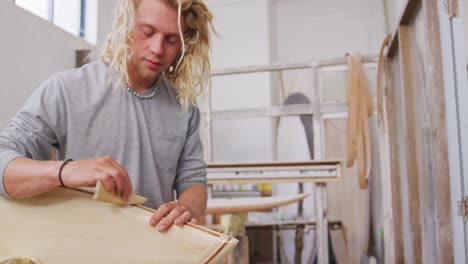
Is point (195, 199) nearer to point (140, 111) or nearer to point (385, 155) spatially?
point (140, 111)

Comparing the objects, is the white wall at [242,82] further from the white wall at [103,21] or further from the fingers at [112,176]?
the fingers at [112,176]

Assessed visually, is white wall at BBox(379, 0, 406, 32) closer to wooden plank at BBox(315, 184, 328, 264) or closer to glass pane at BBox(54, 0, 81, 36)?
wooden plank at BBox(315, 184, 328, 264)

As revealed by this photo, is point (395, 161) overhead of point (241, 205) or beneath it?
overhead

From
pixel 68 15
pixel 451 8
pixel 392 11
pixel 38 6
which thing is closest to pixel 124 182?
pixel 451 8

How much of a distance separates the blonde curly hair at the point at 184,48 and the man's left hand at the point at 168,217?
0.36m

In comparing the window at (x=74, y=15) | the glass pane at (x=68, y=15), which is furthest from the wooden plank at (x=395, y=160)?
the glass pane at (x=68, y=15)

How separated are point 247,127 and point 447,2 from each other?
12.3 feet

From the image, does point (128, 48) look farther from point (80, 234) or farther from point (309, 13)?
point (309, 13)

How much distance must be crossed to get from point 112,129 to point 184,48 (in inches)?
10.9

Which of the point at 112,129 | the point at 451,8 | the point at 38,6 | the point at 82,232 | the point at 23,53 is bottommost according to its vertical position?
the point at 82,232

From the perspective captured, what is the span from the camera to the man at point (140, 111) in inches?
38.4

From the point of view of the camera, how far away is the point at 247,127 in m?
5.30

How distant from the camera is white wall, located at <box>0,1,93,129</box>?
10.3ft

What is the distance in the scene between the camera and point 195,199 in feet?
3.66
